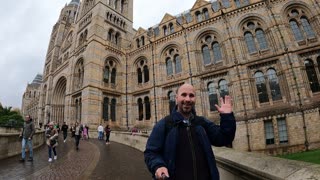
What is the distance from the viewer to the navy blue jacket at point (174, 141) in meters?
1.82

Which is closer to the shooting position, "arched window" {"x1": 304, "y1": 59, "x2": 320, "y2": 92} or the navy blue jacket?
the navy blue jacket

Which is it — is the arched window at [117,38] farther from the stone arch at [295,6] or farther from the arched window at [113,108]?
the stone arch at [295,6]

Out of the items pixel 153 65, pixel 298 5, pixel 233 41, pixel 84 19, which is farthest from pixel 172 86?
pixel 84 19

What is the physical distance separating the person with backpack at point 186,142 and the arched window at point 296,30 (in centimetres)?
1982

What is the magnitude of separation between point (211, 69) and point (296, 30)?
8553 mm

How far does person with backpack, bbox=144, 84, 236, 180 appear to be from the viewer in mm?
1807

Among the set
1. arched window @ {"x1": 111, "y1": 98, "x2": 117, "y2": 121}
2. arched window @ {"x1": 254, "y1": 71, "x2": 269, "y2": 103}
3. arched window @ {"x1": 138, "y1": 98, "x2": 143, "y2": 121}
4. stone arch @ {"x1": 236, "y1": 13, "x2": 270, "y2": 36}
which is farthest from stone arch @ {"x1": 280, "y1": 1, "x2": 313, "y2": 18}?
arched window @ {"x1": 111, "y1": 98, "x2": 117, "y2": 121}

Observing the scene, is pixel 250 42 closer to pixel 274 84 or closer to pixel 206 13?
pixel 274 84

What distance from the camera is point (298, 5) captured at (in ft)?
57.0

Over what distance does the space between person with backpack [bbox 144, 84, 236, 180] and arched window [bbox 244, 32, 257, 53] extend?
19.1 meters

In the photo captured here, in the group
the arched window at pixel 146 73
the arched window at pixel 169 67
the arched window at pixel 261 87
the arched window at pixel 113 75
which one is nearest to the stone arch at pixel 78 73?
the arched window at pixel 113 75

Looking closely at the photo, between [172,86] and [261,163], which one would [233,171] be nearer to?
[261,163]

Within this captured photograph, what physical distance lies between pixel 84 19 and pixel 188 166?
3197 centimetres

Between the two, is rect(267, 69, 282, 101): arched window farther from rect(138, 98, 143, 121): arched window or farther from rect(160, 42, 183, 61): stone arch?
rect(138, 98, 143, 121): arched window
